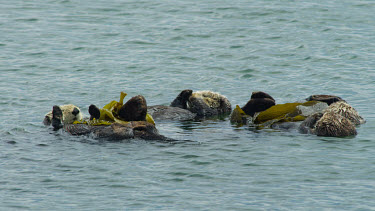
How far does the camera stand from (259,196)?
6203 millimetres

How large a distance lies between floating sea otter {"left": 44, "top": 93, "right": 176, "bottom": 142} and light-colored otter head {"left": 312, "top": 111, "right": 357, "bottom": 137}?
7.09ft

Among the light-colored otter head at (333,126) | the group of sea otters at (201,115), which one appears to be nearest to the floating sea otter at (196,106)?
the group of sea otters at (201,115)

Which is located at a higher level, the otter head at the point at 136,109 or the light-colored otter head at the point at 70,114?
the otter head at the point at 136,109

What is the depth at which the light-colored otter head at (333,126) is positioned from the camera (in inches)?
336

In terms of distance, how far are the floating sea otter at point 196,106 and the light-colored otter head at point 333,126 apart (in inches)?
94.3

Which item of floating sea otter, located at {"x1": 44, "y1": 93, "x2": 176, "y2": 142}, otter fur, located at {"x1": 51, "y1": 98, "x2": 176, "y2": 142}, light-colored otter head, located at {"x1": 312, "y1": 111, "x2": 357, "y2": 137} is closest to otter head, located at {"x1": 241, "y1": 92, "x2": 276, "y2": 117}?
light-colored otter head, located at {"x1": 312, "y1": 111, "x2": 357, "y2": 137}

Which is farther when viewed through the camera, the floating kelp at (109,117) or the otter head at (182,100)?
the otter head at (182,100)

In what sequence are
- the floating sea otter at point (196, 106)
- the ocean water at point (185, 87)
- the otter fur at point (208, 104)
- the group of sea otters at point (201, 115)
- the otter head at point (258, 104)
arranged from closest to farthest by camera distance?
the ocean water at point (185, 87)
the group of sea otters at point (201, 115)
the otter head at point (258, 104)
the floating sea otter at point (196, 106)
the otter fur at point (208, 104)

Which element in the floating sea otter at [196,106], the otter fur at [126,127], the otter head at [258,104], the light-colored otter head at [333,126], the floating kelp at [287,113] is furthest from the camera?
the floating sea otter at [196,106]

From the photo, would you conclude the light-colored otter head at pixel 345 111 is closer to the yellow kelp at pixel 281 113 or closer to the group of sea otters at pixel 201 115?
the group of sea otters at pixel 201 115

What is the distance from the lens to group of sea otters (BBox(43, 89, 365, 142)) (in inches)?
331

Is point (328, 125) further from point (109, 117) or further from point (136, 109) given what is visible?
point (109, 117)

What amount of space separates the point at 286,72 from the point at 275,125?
568 cm

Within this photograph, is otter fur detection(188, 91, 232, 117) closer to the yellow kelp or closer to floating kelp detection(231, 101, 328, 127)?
floating kelp detection(231, 101, 328, 127)
